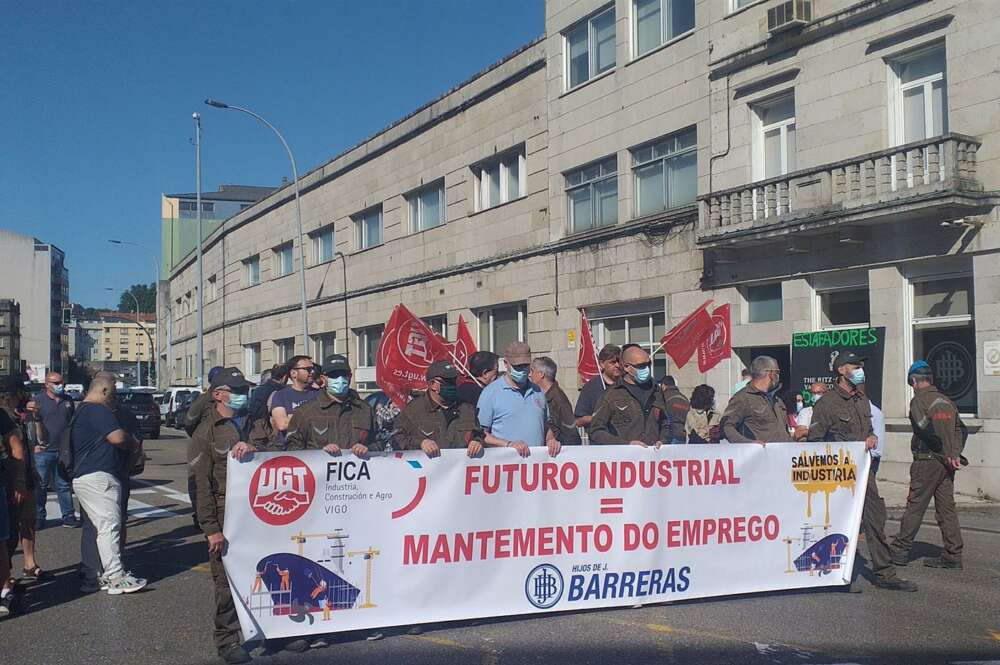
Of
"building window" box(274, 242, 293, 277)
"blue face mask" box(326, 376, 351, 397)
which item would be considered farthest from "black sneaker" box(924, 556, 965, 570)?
"building window" box(274, 242, 293, 277)

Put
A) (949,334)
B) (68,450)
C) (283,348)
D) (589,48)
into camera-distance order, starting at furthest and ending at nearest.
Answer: (283,348) < (589,48) < (949,334) < (68,450)

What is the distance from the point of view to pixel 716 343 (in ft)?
53.3

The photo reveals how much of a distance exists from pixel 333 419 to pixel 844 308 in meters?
12.1

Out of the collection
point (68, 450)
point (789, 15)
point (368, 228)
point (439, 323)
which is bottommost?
point (68, 450)

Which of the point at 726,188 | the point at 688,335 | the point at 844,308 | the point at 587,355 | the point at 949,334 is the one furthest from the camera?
the point at 726,188

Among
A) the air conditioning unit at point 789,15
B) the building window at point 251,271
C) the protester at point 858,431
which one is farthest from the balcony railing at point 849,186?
the building window at point 251,271

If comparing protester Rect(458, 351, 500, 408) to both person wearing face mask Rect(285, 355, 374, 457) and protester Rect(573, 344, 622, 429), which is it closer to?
protester Rect(573, 344, 622, 429)

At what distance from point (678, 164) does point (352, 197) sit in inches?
621

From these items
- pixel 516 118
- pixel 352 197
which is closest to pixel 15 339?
pixel 352 197

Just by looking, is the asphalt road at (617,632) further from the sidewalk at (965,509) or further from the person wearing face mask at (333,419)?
the sidewalk at (965,509)

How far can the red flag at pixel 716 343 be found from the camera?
52.1 ft

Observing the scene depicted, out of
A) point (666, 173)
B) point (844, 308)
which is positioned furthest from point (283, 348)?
point (844, 308)

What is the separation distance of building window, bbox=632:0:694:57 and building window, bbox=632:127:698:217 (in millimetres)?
2041

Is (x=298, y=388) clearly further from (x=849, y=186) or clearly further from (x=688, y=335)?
(x=849, y=186)
